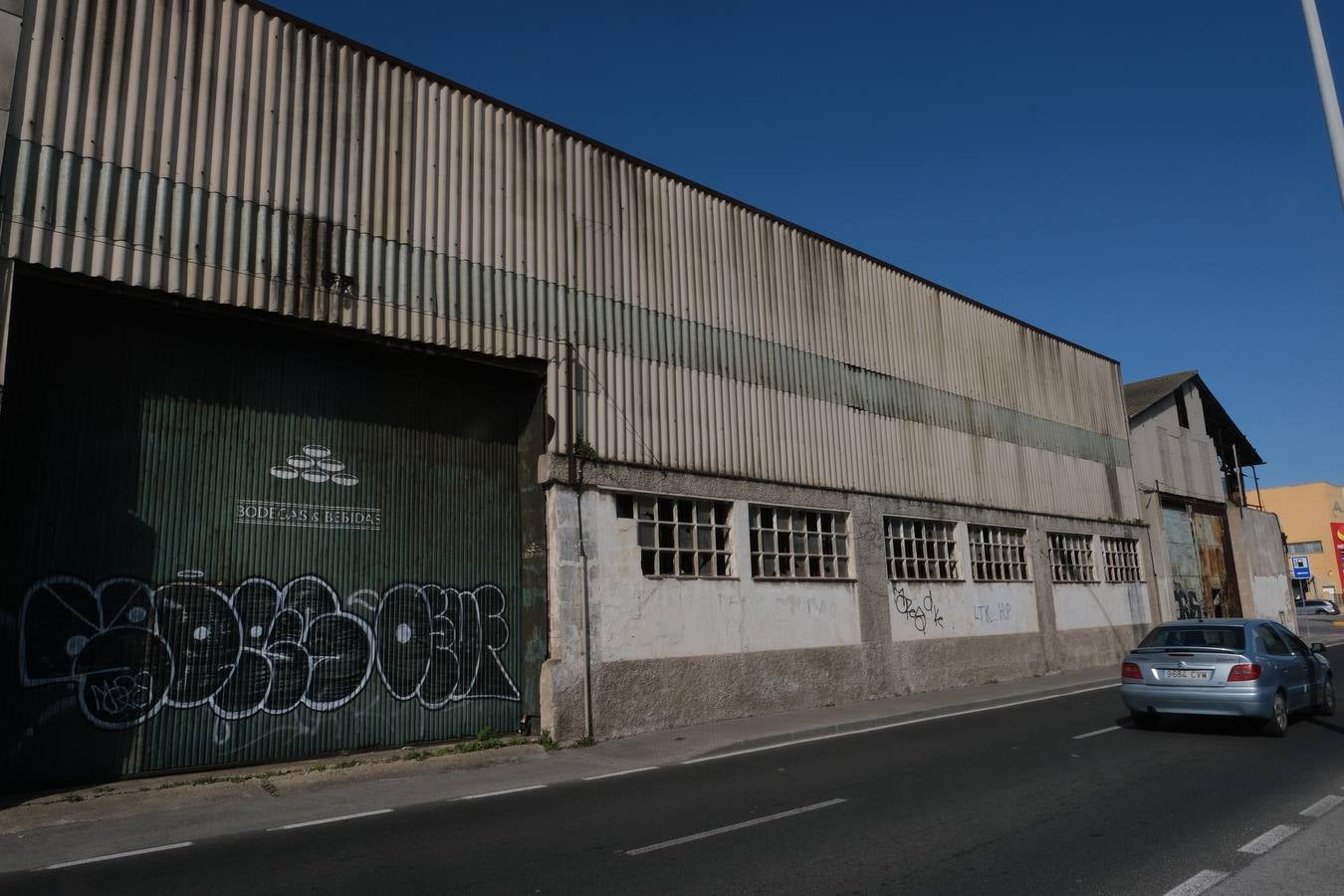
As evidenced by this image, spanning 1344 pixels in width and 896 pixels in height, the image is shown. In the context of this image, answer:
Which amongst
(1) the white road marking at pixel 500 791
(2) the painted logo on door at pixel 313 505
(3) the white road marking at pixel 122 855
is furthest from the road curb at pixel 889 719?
(3) the white road marking at pixel 122 855

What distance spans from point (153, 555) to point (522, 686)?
17.5ft

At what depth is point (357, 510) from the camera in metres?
12.0

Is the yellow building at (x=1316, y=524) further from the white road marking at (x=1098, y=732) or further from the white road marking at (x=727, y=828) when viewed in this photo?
the white road marking at (x=727, y=828)

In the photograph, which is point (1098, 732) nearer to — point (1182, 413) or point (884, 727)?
point (884, 727)

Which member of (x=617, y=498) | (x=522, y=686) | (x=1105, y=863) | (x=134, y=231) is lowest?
(x=1105, y=863)

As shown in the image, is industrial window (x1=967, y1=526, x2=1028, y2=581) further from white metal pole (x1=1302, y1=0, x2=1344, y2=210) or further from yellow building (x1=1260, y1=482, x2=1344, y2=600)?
yellow building (x1=1260, y1=482, x2=1344, y2=600)

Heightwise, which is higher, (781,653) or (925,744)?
(781,653)

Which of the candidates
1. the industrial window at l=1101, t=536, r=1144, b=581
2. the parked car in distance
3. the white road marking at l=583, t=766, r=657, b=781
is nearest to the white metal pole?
the white road marking at l=583, t=766, r=657, b=781

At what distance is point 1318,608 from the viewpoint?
60.9 m

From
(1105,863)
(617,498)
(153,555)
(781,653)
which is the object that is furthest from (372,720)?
(1105,863)

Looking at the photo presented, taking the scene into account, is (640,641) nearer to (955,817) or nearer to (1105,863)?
(955,817)

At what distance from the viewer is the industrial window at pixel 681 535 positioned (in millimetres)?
14219

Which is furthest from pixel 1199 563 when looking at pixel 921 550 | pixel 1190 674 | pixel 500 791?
pixel 500 791

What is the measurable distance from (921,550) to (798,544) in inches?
169
